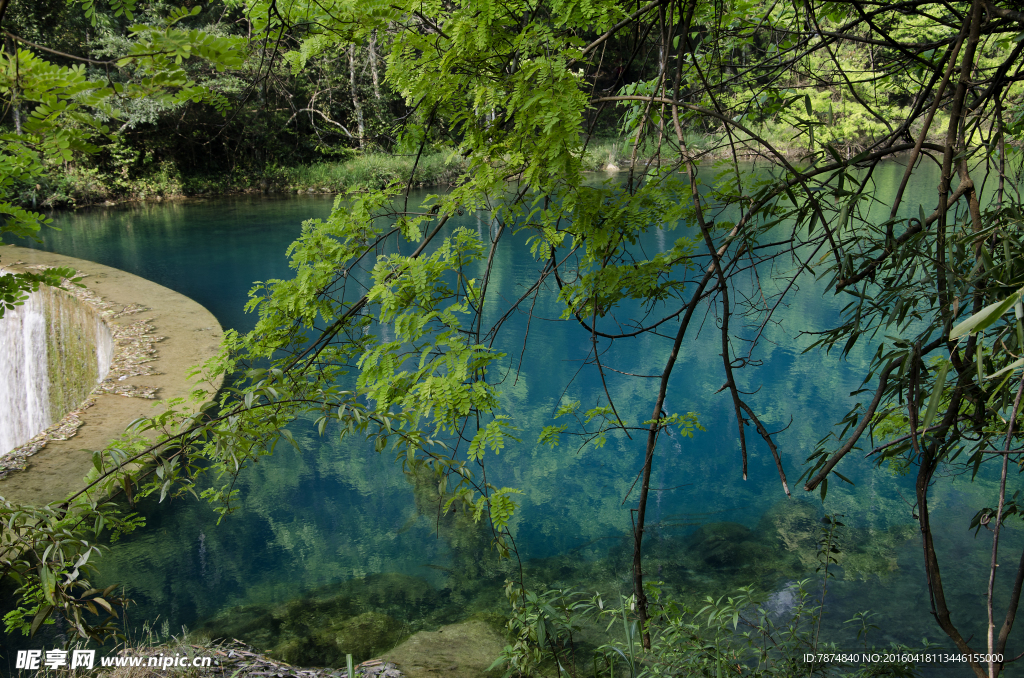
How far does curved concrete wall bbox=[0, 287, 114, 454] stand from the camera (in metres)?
6.19

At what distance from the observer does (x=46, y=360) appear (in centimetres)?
662

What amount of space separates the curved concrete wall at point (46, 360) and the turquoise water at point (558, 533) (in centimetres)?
249

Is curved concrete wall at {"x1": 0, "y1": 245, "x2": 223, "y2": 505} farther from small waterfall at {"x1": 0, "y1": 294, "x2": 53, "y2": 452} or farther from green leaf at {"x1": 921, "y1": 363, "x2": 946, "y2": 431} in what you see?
green leaf at {"x1": 921, "y1": 363, "x2": 946, "y2": 431}

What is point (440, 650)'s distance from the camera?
2934 mm

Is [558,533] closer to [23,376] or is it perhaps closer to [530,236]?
[530,236]

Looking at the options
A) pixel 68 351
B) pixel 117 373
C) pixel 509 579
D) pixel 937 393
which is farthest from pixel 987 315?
pixel 68 351

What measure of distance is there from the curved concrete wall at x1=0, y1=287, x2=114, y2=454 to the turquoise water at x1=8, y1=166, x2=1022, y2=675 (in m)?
2.49

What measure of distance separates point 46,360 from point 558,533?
220 inches

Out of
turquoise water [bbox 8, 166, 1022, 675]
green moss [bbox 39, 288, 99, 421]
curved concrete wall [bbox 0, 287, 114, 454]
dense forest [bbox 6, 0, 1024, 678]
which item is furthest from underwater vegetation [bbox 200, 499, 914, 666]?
green moss [bbox 39, 288, 99, 421]

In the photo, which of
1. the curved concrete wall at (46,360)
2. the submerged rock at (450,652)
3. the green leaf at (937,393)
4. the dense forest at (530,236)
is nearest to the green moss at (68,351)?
the curved concrete wall at (46,360)

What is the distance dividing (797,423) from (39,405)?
6.93 meters

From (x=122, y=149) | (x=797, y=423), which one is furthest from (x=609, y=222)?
(x=122, y=149)

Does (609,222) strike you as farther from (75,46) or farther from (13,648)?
(75,46)

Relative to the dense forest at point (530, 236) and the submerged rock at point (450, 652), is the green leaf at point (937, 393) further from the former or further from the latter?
the submerged rock at point (450, 652)
